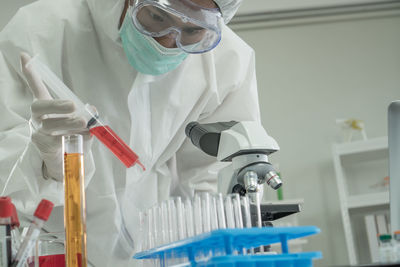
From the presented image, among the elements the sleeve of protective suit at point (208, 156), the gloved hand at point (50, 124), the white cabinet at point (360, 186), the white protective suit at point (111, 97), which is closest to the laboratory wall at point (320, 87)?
the white cabinet at point (360, 186)

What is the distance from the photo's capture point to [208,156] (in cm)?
169

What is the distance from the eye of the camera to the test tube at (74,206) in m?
0.83

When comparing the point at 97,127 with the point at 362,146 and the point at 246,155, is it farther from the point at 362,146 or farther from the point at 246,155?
the point at 362,146

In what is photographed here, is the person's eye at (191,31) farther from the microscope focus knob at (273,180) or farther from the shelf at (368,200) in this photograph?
the shelf at (368,200)

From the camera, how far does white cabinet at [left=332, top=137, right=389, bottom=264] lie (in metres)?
3.32

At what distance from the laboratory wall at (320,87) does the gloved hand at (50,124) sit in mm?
2602

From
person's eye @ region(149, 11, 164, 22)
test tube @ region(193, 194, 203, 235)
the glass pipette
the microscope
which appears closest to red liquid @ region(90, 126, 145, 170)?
the glass pipette

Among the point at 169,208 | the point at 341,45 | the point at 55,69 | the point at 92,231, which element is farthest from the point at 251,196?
the point at 341,45

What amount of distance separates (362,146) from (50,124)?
2711 millimetres

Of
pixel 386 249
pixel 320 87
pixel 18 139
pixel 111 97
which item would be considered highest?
pixel 320 87

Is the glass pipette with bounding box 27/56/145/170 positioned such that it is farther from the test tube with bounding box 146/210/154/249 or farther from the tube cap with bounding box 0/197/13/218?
the tube cap with bounding box 0/197/13/218

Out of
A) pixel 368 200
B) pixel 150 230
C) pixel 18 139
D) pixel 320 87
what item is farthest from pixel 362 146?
pixel 150 230

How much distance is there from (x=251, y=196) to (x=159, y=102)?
0.73m

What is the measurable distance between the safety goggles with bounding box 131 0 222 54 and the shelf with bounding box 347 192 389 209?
2342 millimetres
